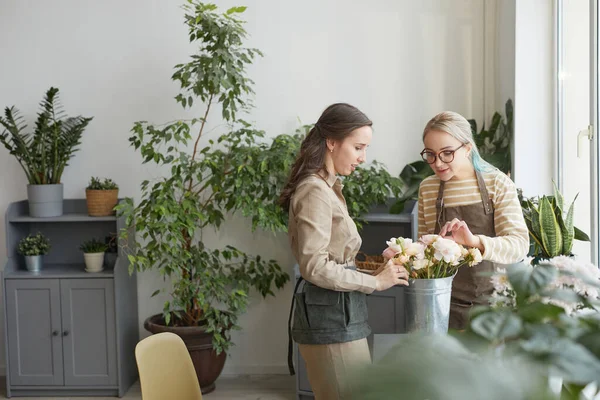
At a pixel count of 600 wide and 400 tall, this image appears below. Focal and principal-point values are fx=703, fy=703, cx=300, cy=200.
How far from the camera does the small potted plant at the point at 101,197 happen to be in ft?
15.7

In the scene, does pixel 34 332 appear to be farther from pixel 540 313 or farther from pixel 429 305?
pixel 540 313

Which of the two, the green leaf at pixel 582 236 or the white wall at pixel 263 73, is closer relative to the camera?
the green leaf at pixel 582 236

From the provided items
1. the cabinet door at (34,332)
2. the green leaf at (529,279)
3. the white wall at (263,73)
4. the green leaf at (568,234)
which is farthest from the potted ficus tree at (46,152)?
the green leaf at (529,279)

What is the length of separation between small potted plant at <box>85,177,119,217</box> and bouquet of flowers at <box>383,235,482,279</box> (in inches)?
123

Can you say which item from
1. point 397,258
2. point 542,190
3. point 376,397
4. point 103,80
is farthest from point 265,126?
point 376,397

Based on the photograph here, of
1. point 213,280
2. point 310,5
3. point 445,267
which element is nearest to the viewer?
point 445,267

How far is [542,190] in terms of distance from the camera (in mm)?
4199

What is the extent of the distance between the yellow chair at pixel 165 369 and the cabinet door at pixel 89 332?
95.9 inches

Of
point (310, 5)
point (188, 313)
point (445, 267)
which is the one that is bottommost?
point (188, 313)

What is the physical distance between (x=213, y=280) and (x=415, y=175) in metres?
1.49

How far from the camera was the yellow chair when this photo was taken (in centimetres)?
231

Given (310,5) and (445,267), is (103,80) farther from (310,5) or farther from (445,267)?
(445,267)

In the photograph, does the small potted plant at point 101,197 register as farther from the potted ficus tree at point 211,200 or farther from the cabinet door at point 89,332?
the cabinet door at point 89,332

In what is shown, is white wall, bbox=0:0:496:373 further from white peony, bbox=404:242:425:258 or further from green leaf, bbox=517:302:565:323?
green leaf, bbox=517:302:565:323
